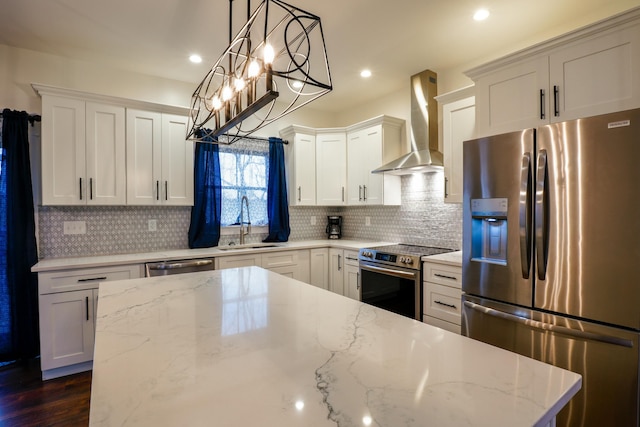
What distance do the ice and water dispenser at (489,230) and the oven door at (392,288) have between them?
0.69 metres

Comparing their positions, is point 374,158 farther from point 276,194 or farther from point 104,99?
point 104,99

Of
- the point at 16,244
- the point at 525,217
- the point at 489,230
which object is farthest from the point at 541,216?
the point at 16,244

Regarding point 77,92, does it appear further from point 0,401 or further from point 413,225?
point 413,225

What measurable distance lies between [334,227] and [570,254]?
10.2 feet

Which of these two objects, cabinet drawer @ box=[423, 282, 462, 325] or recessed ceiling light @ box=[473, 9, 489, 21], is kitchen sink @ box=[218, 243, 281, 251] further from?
recessed ceiling light @ box=[473, 9, 489, 21]

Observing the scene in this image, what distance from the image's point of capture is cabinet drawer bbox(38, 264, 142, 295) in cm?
260

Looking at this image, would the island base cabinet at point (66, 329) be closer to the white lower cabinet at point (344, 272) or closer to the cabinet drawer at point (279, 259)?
the cabinet drawer at point (279, 259)

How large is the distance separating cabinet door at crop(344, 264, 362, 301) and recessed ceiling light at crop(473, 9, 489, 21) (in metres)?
2.47

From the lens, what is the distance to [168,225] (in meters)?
3.59

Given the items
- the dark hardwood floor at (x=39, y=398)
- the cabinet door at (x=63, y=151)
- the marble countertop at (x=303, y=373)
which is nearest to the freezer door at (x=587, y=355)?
the marble countertop at (x=303, y=373)

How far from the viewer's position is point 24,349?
285cm

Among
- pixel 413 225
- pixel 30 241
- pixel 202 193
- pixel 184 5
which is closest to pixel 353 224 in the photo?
pixel 413 225

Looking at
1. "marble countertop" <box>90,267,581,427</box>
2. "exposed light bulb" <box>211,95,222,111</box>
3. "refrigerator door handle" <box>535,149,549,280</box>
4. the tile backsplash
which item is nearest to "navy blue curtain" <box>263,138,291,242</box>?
the tile backsplash

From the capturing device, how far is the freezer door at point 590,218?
1.61 metres
